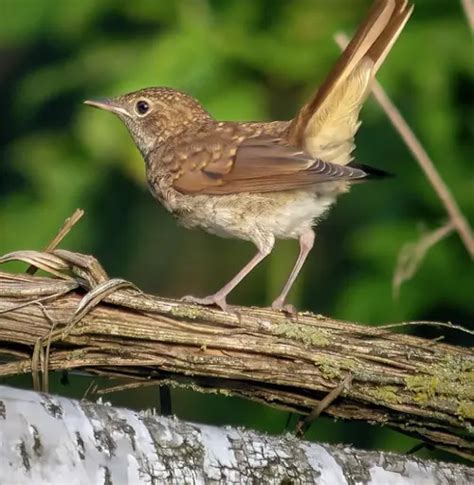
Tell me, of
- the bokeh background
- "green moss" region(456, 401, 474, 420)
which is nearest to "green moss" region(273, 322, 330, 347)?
"green moss" region(456, 401, 474, 420)

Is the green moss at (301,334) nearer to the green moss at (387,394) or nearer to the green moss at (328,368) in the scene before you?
the green moss at (328,368)

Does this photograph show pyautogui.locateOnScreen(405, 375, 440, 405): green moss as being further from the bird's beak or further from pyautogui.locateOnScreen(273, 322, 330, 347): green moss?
the bird's beak

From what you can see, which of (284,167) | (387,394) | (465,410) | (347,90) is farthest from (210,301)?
(347,90)

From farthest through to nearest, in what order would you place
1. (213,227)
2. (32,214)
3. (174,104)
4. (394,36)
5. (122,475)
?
(32,214) → (174,104) → (213,227) → (394,36) → (122,475)

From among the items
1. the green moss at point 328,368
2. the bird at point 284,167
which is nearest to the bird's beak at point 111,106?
the bird at point 284,167

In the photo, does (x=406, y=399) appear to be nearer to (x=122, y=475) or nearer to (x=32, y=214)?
(x=122, y=475)

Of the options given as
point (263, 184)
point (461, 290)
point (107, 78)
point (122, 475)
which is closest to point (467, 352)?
point (122, 475)

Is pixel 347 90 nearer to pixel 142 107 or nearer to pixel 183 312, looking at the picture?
pixel 142 107
